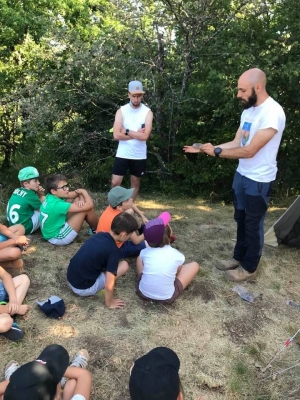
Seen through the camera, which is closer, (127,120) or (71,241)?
(71,241)

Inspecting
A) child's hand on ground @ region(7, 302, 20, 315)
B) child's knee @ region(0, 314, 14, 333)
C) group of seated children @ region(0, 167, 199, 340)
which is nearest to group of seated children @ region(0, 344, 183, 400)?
child's knee @ region(0, 314, 14, 333)

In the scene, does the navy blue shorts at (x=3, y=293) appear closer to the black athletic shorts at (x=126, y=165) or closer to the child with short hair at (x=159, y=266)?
the child with short hair at (x=159, y=266)

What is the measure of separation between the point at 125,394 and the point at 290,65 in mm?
4678

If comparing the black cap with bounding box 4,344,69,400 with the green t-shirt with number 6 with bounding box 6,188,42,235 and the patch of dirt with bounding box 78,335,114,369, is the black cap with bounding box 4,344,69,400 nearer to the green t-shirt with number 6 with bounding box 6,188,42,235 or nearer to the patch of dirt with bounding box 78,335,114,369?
the patch of dirt with bounding box 78,335,114,369

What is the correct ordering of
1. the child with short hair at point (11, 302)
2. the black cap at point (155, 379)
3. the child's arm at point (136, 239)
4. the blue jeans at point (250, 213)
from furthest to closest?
the child's arm at point (136, 239)
the blue jeans at point (250, 213)
the child with short hair at point (11, 302)
the black cap at point (155, 379)

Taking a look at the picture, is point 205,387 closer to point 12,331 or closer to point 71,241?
point 12,331

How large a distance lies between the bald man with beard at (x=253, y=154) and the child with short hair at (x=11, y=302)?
6.47 ft

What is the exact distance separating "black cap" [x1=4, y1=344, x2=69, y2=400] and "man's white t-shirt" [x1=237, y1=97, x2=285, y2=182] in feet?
7.44

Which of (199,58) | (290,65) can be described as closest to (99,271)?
(290,65)

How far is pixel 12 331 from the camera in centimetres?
284

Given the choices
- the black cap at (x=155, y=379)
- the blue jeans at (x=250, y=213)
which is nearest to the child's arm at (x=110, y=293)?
the black cap at (x=155, y=379)

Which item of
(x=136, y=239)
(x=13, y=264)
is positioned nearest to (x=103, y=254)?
(x=136, y=239)

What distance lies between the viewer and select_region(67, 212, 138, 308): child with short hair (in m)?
3.13

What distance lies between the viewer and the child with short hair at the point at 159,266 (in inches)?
127
